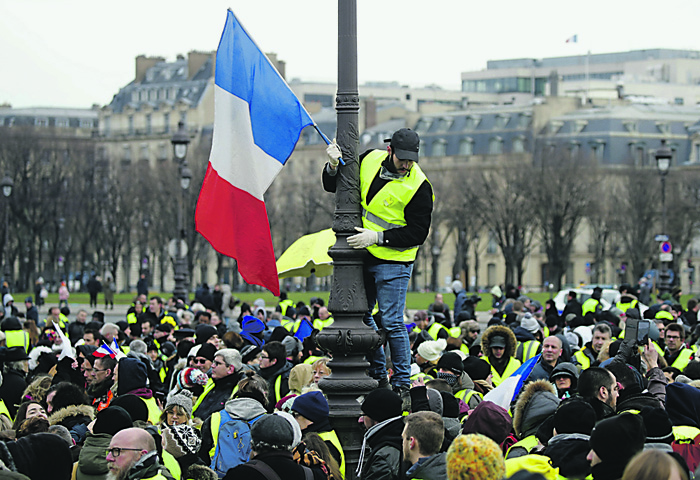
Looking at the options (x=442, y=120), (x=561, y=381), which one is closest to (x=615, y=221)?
(x=442, y=120)

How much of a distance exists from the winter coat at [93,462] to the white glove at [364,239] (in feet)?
8.41

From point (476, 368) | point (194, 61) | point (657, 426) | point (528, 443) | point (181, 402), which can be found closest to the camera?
point (657, 426)

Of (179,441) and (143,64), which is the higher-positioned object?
(143,64)

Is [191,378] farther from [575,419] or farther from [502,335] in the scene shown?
[575,419]

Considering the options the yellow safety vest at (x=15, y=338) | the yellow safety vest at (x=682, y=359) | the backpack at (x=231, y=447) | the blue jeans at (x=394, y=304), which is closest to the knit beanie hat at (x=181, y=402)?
the backpack at (x=231, y=447)

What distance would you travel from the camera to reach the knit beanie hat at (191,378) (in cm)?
1055

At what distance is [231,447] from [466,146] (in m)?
91.4

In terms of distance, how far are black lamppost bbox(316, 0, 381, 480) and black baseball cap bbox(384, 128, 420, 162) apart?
0.43 m

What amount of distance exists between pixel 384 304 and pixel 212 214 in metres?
1.98

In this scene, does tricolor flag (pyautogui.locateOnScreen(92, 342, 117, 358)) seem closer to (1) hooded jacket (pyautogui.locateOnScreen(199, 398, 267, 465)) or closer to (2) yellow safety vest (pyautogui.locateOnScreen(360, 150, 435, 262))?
(1) hooded jacket (pyautogui.locateOnScreen(199, 398, 267, 465))

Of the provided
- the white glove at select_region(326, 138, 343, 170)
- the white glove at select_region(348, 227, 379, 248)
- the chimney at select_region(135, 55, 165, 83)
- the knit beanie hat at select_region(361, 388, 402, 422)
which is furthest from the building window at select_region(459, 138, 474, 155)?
the knit beanie hat at select_region(361, 388, 402, 422)

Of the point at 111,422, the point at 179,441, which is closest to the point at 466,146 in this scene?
the point at 179,441

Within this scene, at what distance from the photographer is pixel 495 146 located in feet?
312

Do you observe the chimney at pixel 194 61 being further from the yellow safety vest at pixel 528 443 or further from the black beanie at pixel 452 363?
the yellow safety vest at pixel 528 443
